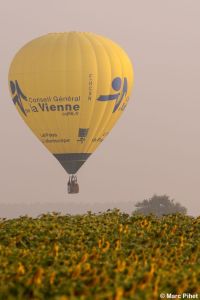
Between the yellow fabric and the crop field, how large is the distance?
42.3 meters

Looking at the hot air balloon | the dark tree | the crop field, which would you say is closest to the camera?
the crop field

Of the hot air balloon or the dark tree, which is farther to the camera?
the dark tree

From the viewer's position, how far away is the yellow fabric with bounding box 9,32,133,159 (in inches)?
2921

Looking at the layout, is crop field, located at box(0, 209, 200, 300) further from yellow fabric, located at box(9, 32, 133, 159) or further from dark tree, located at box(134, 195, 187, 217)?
dark tree, located at box(134, 195, 187, 217)

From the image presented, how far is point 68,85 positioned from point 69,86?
0.11m

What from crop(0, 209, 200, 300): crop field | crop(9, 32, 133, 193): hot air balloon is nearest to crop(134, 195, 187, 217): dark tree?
crop(9, 32, 133, 193): hot air balloon

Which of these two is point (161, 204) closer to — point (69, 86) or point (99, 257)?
point (69, 86)

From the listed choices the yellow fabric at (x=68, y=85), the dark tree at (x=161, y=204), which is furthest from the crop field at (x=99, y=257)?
the dark tree at (x=161, y=204)

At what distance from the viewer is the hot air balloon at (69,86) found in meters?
74.2

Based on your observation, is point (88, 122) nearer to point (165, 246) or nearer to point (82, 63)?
point (82, 63)

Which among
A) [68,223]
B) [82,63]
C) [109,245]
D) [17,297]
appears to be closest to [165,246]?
[109,245]

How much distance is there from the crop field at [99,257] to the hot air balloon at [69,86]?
4233cm

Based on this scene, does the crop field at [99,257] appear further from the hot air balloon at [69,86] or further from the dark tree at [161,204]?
the dark tree at [161,204]

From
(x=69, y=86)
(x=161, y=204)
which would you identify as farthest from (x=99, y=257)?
(x=161, y=204)
